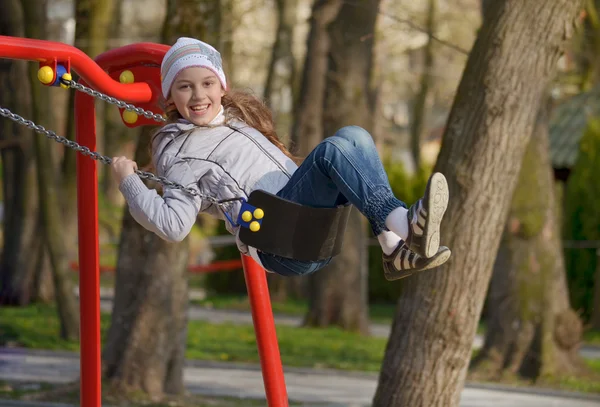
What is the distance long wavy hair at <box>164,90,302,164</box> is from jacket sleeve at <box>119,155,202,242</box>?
13.3 inches

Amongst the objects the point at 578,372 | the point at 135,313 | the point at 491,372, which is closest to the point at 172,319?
the point at 135,313

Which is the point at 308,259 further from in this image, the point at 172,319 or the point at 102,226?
the point at 102,226

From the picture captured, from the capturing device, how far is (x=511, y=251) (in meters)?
10.3

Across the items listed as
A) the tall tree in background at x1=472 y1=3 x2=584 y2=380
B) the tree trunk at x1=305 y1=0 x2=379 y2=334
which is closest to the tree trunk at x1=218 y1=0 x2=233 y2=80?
the tree trunk at x1=305 y1=0 x2=379 y2=334

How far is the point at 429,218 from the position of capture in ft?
12.4

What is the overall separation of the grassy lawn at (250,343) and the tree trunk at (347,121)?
319 mm

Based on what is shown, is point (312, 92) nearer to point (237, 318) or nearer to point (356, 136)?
point (237, 318)

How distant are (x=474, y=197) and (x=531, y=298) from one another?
15.6 ft

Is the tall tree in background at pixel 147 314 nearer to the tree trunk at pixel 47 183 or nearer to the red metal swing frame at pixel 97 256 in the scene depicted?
the tree trunk at pixel 47 183

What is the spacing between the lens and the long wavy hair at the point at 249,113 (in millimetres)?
4410

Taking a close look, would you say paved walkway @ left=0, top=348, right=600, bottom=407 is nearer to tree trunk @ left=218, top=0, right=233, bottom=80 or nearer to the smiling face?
tree trunk @ left=218, top=0, right=233, bottom=80

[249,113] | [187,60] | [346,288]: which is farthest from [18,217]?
[187,60]

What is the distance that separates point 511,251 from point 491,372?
1171 millimetres

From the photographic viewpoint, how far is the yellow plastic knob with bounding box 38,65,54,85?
163 inches
